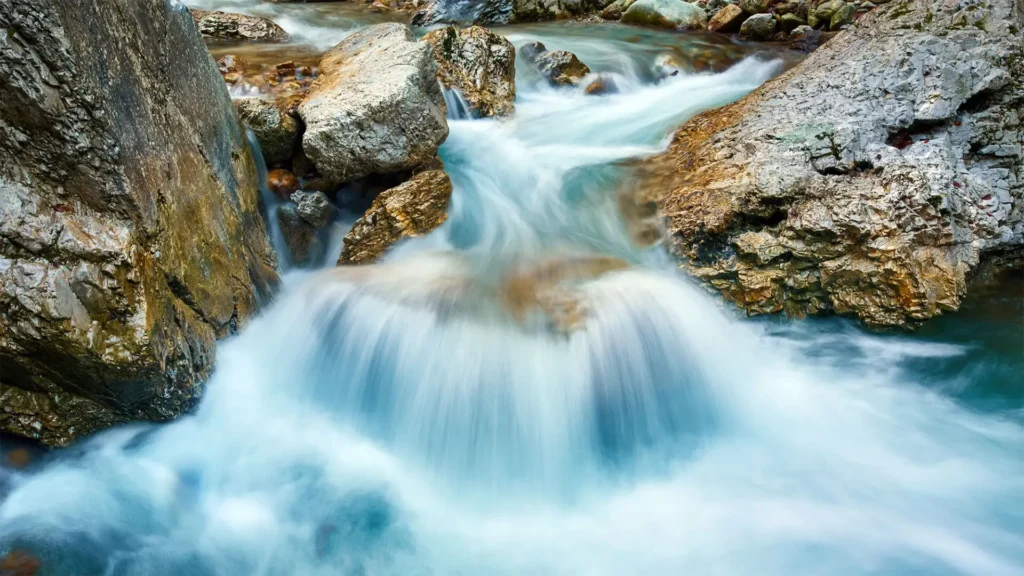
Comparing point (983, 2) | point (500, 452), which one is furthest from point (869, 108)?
point (500, 452)

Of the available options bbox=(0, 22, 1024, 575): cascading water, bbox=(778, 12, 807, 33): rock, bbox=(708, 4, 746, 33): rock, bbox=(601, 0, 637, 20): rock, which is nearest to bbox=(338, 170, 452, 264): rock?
bbox=(0, 22, 1024, 575): cascading water

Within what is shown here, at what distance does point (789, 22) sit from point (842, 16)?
875 millimetres

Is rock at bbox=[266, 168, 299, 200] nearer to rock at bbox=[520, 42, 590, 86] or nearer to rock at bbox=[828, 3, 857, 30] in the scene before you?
rock at bbox=[520, 42, 590, 86]

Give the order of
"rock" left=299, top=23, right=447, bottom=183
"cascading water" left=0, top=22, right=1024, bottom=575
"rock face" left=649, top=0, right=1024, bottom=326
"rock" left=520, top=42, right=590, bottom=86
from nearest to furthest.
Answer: "cascading water" left=0, top=22, right=1024, bottom=575 → "rock face" left=649, top=0, right=1024, bottom=326 → "rock" left=299, top=23, right=447, bottom=183 → "rock" left=520, top=42, right=590, bottom=86

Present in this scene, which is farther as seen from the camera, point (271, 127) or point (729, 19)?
point (729, 19)

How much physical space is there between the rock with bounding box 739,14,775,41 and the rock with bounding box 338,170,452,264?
27.6 feet

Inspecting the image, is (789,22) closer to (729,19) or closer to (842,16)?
(842,16)

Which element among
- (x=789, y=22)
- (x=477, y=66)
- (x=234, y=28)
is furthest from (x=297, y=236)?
(x=789, y=22)

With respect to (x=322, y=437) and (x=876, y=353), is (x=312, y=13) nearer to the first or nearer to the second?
(x=322, y=437)

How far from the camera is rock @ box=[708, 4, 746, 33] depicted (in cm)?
1132

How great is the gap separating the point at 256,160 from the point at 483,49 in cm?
353

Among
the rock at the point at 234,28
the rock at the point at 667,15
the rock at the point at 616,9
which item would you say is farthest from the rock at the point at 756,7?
the rock at the point at 234,28

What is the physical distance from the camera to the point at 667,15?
11992 millimetres

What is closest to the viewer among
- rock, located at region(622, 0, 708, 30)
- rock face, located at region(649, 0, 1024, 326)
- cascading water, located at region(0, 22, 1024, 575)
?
cascading water, located at region(0, 22, 1024, 575)
